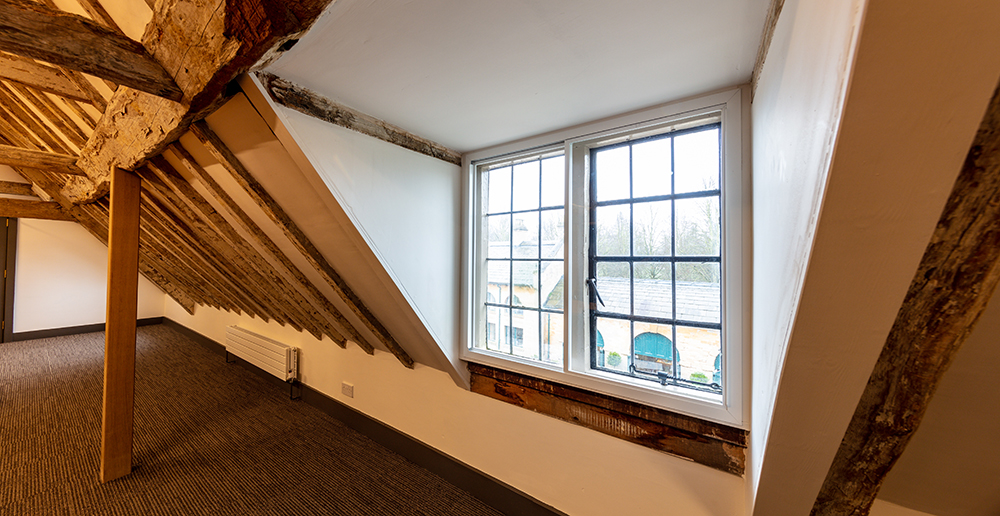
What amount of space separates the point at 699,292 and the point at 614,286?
38cm

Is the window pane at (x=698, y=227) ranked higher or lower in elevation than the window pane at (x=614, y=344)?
higher

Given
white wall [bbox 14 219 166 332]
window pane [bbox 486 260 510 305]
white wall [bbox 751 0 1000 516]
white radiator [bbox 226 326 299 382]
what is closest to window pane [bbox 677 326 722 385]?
white wall [bbox 751 0 1000 516]

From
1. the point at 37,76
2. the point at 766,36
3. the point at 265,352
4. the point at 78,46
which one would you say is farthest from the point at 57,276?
the point at 766,36

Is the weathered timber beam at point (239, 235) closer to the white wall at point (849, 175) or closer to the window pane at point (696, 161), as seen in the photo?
the window pane at point (696, 161)

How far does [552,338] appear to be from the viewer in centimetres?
202

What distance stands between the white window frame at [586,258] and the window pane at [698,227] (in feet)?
0.28

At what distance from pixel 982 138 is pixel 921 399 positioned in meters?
0.62

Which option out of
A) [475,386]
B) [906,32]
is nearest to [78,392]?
[475,386]

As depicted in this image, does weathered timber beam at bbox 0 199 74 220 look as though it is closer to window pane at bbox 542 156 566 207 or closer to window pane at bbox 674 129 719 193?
window pane at bbox 542 156 566 207

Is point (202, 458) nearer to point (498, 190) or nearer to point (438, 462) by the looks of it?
point (438, 462)

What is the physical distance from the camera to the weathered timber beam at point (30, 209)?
3.78 m

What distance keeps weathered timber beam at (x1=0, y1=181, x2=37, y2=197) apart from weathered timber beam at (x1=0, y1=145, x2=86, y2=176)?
4295 millimetres

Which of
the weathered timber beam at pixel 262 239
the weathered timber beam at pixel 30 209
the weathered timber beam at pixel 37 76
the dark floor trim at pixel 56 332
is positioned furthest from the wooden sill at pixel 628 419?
the dark floor trim at pixel 56 332

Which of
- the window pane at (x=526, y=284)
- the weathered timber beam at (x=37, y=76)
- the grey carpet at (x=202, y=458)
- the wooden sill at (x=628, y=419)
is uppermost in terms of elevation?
the weathered timber beam at (x=37, y=76)
